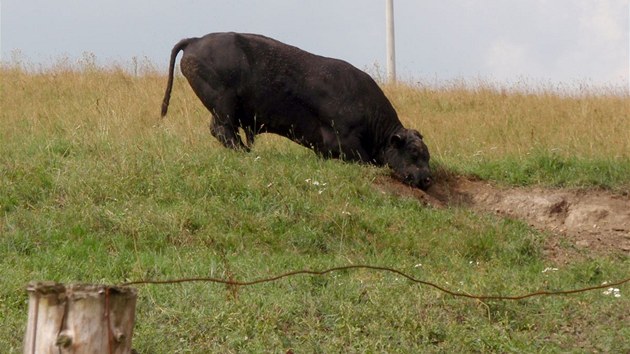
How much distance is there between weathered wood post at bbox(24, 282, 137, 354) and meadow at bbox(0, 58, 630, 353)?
307 centimetres

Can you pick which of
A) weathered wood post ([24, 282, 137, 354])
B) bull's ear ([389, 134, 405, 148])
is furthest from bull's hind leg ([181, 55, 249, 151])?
weathered wood post ([24, 282, 137, 354])

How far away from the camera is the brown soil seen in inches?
426

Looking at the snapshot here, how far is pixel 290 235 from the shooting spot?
9.70 meters

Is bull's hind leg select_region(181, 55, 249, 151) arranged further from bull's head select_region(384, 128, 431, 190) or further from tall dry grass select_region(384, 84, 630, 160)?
tall dry grass select_region(384, 84, 630, 160)

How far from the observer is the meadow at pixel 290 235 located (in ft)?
22.9

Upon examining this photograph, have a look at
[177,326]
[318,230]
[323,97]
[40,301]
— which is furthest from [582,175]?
[40,301]

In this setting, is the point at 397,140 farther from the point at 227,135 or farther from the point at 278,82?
the point at 227,135

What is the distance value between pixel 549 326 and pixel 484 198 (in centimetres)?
488

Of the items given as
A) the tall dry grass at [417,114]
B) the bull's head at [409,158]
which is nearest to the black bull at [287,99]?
the bull's head at [409,158]

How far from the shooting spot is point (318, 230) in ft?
32.3

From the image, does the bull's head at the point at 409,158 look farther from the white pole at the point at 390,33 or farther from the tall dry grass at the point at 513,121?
the white pole at the point at 390,33

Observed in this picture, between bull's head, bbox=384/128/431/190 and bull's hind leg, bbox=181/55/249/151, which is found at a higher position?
bull's hind leg, bbox=181/55/249/151

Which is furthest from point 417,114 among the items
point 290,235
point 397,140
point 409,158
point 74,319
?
point 74,319

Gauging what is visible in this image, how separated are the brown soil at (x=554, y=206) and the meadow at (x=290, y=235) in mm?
220
